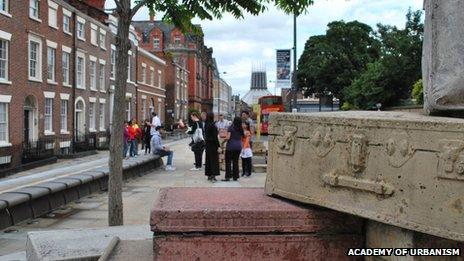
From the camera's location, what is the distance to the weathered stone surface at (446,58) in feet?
12.6

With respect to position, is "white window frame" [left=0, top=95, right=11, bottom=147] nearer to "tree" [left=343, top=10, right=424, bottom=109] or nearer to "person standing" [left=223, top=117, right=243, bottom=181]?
"person standing" [left=223, top=117, right=243, bottom=181]

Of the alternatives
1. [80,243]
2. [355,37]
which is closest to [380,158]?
[80,243]

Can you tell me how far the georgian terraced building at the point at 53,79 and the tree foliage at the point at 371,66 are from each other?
2053 cm

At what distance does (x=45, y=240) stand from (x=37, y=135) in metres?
23.3

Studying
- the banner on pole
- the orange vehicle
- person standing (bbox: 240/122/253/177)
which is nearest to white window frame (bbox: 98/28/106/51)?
the banner on pole

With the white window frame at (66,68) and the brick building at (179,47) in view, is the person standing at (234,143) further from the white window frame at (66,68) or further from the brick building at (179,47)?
the brick building at (179,47)

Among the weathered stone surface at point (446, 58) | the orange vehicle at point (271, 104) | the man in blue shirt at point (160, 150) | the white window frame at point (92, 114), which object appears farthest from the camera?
the orange vehicle at point (271, 104)

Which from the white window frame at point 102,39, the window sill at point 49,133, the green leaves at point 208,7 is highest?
the white window frame at point 102,39

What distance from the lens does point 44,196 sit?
30.6 ft

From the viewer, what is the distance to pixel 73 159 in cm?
2836

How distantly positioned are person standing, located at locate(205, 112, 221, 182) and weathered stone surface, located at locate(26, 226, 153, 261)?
7.34 metres

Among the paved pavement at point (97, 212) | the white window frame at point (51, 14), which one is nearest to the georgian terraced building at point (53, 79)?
the white window frame at point (51, 14)

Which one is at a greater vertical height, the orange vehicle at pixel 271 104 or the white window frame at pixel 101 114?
the orange vehicle at pixel 271 104

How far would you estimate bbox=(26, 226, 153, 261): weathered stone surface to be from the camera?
15.6 ft
